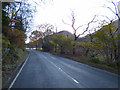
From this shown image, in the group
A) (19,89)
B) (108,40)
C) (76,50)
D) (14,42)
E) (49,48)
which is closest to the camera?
(19,89)

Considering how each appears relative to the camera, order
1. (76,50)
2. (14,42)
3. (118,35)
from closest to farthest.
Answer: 1. (118,35)
2. (14,42)
3. (76,50)

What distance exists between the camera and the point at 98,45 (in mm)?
14039

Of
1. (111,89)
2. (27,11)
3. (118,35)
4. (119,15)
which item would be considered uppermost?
Result: (27,11)

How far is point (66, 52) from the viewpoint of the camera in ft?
121

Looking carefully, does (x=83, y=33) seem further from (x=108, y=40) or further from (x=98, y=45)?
(x=108, y=40)

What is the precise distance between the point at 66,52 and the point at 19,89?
103 ft

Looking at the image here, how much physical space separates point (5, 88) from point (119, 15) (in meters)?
12.0

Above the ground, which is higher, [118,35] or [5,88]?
[118,35]

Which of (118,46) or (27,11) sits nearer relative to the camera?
(118,46)

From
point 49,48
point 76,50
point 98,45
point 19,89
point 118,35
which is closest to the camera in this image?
point 19,89

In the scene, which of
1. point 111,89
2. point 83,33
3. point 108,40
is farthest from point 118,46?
point 83,33

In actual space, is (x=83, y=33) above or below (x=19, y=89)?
above

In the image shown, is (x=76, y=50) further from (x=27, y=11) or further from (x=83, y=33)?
(x=27, y=11)

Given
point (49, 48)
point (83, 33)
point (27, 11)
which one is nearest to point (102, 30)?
point (27, 11)
